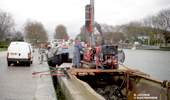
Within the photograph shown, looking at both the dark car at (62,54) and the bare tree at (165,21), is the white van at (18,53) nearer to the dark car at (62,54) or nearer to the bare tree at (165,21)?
the dark car at (62,54)

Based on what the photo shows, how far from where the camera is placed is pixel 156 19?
59.5m

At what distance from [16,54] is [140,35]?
218ft

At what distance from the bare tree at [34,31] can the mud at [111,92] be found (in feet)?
206

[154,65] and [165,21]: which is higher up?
[165,21]

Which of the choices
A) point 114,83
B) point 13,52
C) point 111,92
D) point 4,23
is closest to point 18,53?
point 13,52

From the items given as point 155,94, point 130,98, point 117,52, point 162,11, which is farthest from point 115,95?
point 162,11

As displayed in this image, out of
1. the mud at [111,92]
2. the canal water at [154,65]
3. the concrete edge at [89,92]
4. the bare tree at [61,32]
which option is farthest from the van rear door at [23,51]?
the bare tree at [61,32]

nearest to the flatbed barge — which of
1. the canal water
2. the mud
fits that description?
the mud

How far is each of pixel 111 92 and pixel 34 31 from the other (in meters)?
65.8

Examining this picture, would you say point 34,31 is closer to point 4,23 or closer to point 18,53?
point 4,23

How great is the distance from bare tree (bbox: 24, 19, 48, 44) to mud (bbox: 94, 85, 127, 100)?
206 feet

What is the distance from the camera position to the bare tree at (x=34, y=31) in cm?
6800

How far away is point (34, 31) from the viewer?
69062 millimetres

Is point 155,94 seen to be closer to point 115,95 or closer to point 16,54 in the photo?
point 115,95
